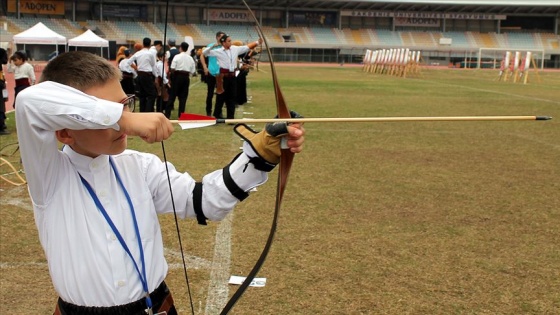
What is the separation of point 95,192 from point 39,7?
45.2 meters

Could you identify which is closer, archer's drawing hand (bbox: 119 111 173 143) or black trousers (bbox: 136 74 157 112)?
archer's drawing hand (bbox: 119 111 173 143)

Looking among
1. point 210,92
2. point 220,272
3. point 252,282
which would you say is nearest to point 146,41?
point 210,92

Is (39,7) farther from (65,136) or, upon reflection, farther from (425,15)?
(65,136)

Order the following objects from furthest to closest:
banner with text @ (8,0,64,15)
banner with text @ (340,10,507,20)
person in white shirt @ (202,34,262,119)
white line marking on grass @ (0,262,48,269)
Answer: banner with text @ (340,10,507,20)
banner with text @ (8,0,64,15)
person in white shirt @ (202,34,262,119)
white line marking on grass @ (0,262,48,269)

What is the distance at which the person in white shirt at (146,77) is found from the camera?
42.4ft

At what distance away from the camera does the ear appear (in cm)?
184

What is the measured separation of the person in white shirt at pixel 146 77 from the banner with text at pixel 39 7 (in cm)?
2738

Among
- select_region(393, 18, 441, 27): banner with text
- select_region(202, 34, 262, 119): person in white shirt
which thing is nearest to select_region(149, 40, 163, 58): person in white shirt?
select_region(202, 34, 262, 119): person in white shirt

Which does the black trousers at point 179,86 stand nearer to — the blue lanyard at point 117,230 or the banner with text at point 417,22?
the blue lanyard at point 117,230

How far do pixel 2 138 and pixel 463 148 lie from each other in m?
6.75

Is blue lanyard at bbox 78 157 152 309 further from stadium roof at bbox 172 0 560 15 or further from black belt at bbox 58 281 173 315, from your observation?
stadium roof at bbox 172 0 560 15

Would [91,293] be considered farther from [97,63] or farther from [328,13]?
[328,13]

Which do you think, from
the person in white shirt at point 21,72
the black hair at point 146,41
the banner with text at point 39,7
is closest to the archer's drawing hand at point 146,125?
the person in white shirt at point 21,72

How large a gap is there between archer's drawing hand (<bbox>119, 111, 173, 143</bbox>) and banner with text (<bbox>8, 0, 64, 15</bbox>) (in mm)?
38984
